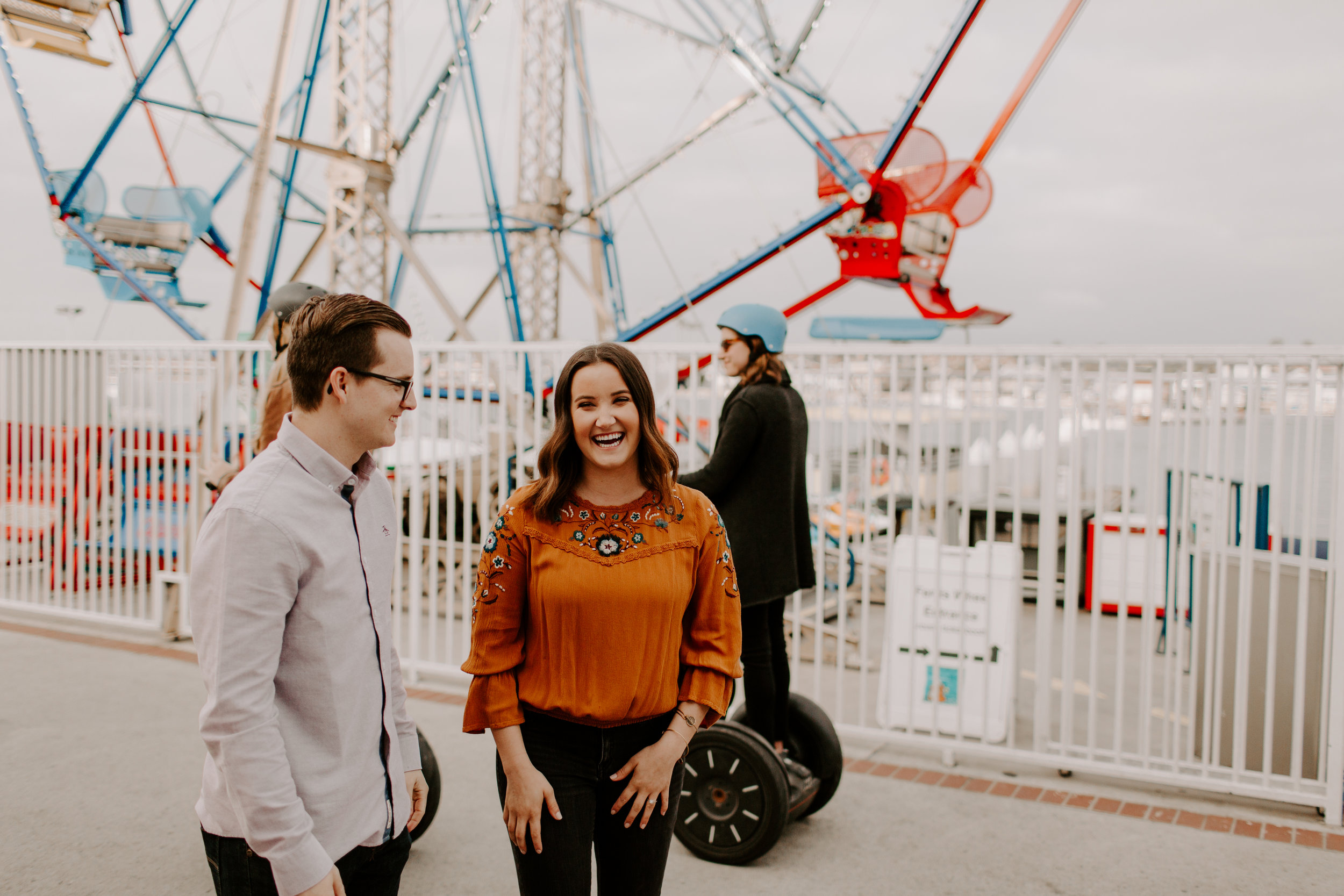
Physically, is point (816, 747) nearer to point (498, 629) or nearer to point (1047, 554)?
point (1047, 554)

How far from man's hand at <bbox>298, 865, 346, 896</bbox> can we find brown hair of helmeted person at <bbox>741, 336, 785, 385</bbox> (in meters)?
2.05

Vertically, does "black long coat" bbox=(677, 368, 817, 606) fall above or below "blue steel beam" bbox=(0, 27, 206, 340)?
below

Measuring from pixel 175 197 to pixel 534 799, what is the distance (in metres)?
12.1

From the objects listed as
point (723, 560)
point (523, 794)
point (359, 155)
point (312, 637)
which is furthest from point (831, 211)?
point (312, 637)

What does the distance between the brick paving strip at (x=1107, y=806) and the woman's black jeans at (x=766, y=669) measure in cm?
103

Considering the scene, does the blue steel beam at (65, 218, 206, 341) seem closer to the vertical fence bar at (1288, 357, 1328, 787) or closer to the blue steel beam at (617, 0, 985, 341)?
the blue steel beam at (617, 0, 985, 341)

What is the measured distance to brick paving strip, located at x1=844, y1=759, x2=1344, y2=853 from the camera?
128 inches

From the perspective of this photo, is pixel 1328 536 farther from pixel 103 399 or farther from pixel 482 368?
pixel 103 399

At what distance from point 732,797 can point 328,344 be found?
2.19 meters

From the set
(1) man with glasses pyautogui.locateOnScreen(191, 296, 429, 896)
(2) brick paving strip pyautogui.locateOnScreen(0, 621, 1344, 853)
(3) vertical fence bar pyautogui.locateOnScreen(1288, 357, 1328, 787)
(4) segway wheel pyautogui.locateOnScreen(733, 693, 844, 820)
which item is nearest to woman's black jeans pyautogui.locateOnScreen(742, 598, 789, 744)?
(4) segway wheel pyautogui.locateOnScreen(733, 693, 844, 820)

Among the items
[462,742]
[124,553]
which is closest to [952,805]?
[462,742]

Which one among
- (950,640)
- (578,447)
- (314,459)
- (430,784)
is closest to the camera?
(314,459)

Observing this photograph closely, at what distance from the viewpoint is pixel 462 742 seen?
4.12 meters

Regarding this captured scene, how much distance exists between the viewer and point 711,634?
1.74 m
